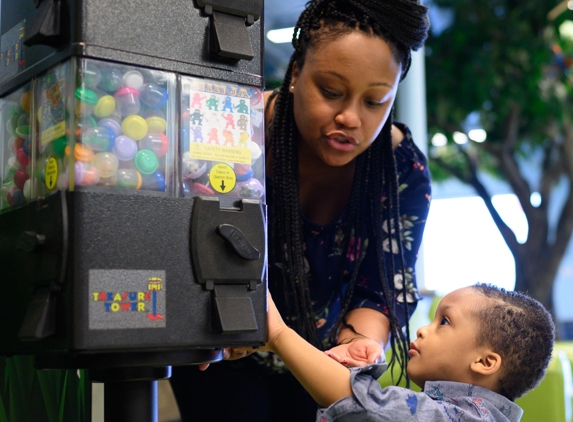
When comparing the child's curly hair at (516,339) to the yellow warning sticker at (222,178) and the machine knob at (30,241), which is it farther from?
the machine knob at (30,241)

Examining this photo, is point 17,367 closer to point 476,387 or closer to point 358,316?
point 358,316

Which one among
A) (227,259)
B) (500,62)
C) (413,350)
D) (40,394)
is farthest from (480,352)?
(500,62)

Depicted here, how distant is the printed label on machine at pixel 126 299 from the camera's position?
909 mm

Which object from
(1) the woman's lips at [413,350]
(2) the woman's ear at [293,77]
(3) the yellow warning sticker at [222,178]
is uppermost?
(2) the woman's ear at [293,77]

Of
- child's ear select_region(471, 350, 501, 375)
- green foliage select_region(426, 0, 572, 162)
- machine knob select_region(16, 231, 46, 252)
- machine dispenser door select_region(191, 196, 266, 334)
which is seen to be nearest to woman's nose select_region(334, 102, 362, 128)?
machine dispenser door select_region(191, 196, 266, 334)

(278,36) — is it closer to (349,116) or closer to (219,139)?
(349,116)

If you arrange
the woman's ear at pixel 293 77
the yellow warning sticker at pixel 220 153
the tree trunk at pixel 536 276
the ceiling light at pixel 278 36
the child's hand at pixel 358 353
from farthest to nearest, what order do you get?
the tree trunk at pixel 536 276, the ceiling light at pixel 278 36, the woman's ear at pixel 293 77, the child's hand at pixel 358 353, the yellow warning sticker at pixel 220 153

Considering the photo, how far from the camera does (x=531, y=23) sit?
6.27 meters

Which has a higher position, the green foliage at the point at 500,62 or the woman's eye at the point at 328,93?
the green foliage at the point at 500,62

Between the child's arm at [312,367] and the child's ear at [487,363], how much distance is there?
0.33 m

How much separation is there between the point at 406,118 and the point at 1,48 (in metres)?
3.20

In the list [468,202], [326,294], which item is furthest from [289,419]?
[468,202]

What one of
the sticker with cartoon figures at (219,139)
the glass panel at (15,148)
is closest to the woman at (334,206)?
the sticker with cartoon figures at (219,139)

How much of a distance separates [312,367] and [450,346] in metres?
0.37
